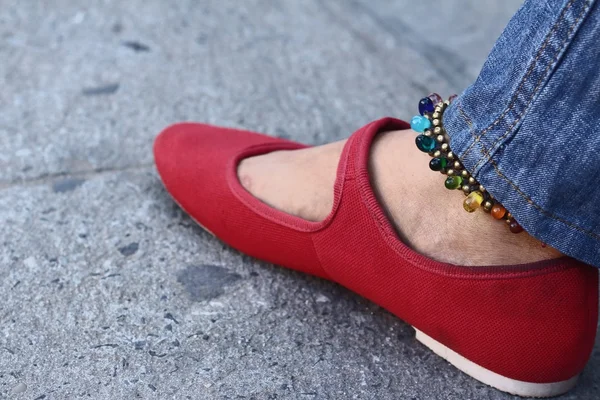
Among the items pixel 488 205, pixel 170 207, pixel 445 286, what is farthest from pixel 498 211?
pixel 170 207

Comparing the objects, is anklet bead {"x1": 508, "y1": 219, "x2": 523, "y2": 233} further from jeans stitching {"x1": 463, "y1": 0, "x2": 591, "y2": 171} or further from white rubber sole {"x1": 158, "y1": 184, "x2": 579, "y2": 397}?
white rubber sole {"x1": 158, "y1": 184, "x2": 579, "y2": 397}

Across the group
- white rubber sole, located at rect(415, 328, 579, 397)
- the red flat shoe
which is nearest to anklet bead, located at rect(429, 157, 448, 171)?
the red flat shoe

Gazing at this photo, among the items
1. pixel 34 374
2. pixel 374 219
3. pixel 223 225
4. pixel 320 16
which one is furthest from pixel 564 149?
A: pixel 320 16

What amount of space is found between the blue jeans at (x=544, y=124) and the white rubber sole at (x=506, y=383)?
20 centimetres

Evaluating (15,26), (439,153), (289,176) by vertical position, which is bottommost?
(15,26)

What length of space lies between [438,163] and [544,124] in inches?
5.5

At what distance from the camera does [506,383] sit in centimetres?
93

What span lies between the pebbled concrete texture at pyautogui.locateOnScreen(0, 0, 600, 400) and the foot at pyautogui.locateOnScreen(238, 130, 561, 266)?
16 centimetres

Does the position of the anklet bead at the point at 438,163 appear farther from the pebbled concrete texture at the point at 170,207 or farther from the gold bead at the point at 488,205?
the pebbled concrete texture at the point at 170,207

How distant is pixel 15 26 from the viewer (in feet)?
6.18

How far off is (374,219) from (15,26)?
1406 millimetres

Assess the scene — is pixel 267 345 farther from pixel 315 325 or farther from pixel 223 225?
pixel 223 225

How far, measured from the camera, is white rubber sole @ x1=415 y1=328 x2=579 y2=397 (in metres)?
0.92

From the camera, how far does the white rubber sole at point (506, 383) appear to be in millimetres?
919
